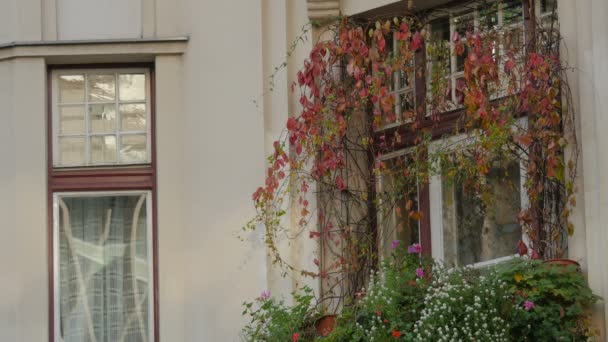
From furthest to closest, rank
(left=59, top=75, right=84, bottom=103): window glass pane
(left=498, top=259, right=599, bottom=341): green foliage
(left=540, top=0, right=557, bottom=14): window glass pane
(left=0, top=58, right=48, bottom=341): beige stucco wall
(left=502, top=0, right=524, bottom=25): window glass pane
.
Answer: (left=59, top=75, right=84, bottom=103): window glass pane → (left=0, top=58, right=48, bottom=341): beige stucco wall → (left=502, top=0, right=524, bottom=25): window glass pane → (left=540, top=0, right=557, bottom=14): window glass pane → (left=498, top=259, right=599, bottom=341): green foliage

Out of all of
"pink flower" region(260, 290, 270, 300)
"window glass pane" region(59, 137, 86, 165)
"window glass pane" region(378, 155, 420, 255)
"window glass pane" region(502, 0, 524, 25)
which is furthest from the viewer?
"window glass pane" region(59, 137, 86, 165)

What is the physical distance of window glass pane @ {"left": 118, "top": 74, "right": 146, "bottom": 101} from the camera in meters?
12.2

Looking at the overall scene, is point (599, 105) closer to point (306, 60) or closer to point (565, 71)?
point (565, 71)

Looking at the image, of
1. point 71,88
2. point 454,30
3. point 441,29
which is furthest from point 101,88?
point 454,30

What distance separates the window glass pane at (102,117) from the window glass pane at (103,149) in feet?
0.21

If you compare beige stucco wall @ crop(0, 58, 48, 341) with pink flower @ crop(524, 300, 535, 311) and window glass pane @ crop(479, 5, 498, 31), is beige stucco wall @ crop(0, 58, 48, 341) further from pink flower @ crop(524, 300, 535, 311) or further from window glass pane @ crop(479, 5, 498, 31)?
pink flower @ crop(524, 300, 535, 311)

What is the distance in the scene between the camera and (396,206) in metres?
11.6

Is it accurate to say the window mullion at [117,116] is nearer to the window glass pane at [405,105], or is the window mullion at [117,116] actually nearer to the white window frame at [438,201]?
the window glass pane at [405,105]

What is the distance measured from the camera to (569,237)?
10344 mm

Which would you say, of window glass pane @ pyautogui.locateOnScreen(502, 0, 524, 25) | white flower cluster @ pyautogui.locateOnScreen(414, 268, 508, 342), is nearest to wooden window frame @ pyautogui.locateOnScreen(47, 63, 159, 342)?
white flower cluster @ pyautogui.locateOnScreen(414, 268, 508, 342)

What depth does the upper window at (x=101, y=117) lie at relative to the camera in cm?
1212

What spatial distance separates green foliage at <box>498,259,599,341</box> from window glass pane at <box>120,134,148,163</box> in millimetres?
3153

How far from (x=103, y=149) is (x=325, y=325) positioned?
7.31 ft

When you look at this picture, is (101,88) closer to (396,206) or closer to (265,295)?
(265,295)
